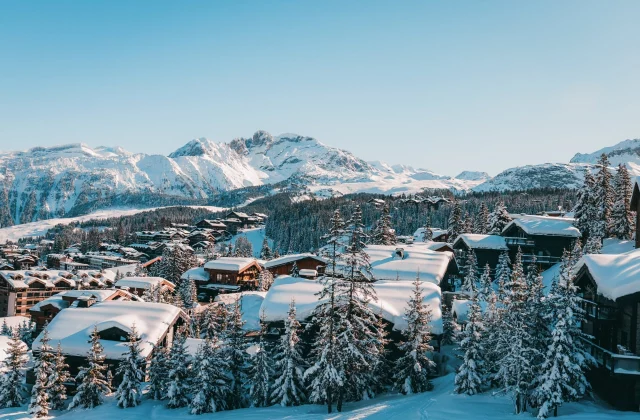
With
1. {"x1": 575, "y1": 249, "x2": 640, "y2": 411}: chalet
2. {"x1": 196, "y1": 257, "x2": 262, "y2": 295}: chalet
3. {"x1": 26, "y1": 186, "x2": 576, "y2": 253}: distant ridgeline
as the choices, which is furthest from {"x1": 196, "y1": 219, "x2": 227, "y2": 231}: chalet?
{"x1": 575, "y1": 249, "x2": 640, "y2": 411}: chalet

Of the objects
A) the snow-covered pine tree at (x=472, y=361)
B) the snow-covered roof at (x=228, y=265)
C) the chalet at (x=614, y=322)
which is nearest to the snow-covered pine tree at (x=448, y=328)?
the snow-covered pine tree at (x=472, y=361)

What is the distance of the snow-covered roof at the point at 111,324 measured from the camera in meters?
37.4

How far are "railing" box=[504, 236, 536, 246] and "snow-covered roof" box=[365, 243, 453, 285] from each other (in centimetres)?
978

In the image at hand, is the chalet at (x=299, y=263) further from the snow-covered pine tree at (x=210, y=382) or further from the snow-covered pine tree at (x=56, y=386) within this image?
the snow-covered pine tree at (x=210, y=382)

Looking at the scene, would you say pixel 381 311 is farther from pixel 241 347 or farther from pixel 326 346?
pixel 241 347

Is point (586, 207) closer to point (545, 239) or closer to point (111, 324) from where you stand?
point (545, 239)

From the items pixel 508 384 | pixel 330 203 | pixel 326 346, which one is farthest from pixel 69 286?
pixel 330 203

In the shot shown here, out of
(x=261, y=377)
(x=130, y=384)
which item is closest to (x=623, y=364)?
(x=261, y=377)

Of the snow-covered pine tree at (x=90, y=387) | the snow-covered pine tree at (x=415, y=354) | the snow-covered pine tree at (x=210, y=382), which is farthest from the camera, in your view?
the snow-covered pine tree at (x=90, y=387)

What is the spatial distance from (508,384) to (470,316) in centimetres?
464

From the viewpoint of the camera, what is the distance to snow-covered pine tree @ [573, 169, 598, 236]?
53.4 m

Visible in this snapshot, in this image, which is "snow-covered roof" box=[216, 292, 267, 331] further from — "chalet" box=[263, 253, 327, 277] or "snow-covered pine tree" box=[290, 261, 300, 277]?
"chalet" box=[263, 253, 327, 277]

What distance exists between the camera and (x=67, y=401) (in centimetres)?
3462

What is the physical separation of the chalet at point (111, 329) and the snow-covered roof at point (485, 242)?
3576 centimetres
